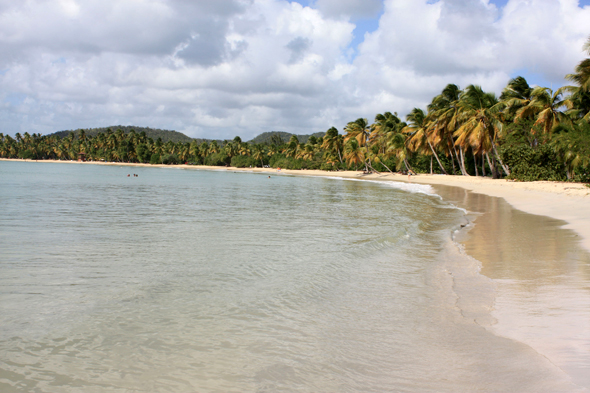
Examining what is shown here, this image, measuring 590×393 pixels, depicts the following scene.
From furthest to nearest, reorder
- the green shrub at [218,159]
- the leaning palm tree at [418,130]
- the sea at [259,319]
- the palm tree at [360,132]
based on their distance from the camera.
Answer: the green shrub at [218,159] < the palm tree at [360,132] < the leaning palm tree at [418,130] < the sea at [259,319]

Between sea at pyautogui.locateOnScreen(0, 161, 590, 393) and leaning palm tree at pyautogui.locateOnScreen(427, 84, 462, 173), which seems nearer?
sea at pyautogui.locateOnScreen(0, 161, 590, 393)

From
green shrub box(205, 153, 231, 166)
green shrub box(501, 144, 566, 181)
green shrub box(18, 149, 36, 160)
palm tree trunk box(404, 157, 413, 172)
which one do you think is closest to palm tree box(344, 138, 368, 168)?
palm tree trunk box(404, 157, 413, 172)

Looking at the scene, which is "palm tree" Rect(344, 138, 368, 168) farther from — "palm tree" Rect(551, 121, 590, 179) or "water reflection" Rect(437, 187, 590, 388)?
"water reflection" Rect(437, 187, 590, 388)

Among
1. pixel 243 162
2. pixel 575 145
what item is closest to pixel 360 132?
pixel 575 145

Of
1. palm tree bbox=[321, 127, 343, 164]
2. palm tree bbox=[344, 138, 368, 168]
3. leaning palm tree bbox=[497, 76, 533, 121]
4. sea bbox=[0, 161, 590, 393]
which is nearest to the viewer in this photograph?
sea bbox=[0, 161, 590, 393]

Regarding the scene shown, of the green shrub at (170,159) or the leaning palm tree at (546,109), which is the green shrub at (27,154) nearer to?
the green shrub at (170,159)

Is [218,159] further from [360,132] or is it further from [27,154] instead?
[27,154]

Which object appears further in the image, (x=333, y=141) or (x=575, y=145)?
(x=333, y=141)

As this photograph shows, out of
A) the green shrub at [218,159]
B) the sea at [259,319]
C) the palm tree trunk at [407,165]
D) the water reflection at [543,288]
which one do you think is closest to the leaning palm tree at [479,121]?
the palm tree trunk at [407,165]

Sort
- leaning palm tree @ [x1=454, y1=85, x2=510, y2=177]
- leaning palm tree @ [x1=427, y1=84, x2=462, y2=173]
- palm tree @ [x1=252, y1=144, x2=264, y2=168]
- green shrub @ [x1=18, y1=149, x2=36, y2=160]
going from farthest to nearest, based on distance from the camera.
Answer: green shrub @ [x1=18, y1=149, x2=36, y2=160] < palm tree @ [x1=252, y1=144, x2=264, y2=168] < leaning palm tree @ [x1=427, y1=84, x2=462, y2=173] < leaning palm tree @ [x1=454, y1=85, x2=510, y2=177]

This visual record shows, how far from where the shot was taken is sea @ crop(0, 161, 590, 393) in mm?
3557

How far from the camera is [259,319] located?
4.97 meters

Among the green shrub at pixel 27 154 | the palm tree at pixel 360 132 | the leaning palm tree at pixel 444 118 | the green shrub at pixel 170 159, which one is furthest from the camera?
the green shrub at pixel 27 154

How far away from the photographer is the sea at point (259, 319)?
356 cm
